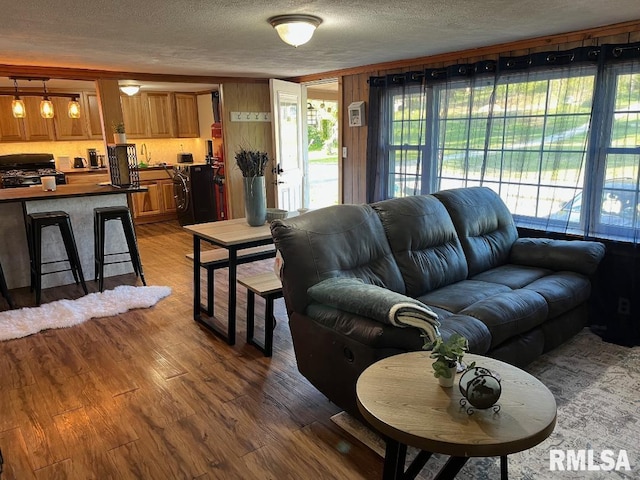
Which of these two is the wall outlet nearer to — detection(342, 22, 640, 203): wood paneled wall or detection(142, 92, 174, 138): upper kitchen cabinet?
detection(342, 22, 640, 203): wood paneled wall

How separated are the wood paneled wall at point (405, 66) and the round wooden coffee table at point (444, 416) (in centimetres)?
283

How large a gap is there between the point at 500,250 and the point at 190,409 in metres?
2.50

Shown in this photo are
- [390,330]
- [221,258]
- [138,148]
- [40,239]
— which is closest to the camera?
[390,330]

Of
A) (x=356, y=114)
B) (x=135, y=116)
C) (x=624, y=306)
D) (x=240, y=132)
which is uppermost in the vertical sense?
(x=135, y=116)

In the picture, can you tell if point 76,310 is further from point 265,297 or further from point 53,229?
Answer: point 265,297

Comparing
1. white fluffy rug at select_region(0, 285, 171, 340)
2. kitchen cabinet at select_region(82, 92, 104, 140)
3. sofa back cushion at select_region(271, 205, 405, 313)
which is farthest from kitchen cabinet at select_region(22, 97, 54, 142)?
sofa back cushion at select_region(271, 205, 405, 313)

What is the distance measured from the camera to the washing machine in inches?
279

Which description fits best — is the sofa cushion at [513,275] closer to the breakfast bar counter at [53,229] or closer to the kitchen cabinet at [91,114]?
the breakfast bar counter at [53,229]

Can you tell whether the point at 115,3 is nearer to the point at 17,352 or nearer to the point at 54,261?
the point at 17,352

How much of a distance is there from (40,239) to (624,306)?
4.74m

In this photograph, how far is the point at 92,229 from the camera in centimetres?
466

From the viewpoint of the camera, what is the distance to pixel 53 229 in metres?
4.41

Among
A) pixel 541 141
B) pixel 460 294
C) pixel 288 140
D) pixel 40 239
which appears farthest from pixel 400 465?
pixel 288 140

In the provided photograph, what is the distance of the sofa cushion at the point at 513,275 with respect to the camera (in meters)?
3.07
